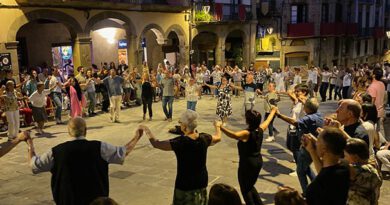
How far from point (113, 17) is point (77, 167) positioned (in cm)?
1622

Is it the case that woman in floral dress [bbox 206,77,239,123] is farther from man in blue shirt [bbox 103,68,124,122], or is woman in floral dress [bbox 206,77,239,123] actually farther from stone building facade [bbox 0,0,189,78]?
stone building facade [bbox 0,0,189,78]

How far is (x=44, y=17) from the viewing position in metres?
15.9

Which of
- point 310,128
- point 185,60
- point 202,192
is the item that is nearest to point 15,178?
point 202,192

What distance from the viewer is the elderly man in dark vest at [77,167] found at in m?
3.73

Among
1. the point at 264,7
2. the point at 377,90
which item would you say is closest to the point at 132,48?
the point at 377,90

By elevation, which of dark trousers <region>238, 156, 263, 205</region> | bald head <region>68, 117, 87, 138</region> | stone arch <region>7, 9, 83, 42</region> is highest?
stone arch <region>7, 9, 83, 42</region>

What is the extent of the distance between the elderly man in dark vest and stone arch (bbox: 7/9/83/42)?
12.7 metres

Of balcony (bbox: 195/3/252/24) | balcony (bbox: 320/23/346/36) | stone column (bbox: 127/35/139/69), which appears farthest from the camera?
balcony (bbox: 320/23/346/36)

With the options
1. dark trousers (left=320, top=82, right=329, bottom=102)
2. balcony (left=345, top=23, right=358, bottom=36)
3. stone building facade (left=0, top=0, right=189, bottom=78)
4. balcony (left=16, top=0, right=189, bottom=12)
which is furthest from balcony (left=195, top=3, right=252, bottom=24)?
balcony (left=345, top=23, right=358, bottom=36)

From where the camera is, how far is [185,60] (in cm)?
2364

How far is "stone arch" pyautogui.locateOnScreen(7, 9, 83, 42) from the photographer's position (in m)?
15.0

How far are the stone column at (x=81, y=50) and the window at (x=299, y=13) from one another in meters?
19.2

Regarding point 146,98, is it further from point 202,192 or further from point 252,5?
point 252,5

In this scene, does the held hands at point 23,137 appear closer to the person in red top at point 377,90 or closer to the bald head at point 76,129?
the bald head at point 76,129
